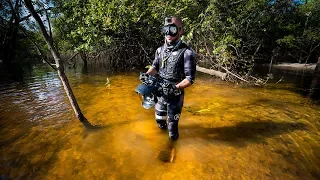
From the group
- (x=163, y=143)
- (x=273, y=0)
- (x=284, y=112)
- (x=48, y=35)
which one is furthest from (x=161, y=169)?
(x=273, y=0)

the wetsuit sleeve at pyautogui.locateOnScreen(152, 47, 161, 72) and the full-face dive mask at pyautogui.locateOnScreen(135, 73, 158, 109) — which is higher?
the wetsuit sleeve at pyautogui.locateOnScreen(152, 47, 161, 72)

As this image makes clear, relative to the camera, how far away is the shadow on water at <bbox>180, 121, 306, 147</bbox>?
4520 millimetres

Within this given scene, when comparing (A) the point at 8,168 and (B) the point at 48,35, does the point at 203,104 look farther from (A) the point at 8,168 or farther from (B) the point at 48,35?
(A) the point at 8,168

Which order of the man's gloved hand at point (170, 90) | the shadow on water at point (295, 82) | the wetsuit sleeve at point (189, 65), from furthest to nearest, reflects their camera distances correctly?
the shadow on water at point (295, 82) < the man's gloved hand at point (170, 90) < the wetsuit sleeve at point (189, 65)

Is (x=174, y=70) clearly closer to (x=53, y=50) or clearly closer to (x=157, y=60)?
(x=157, y=60)

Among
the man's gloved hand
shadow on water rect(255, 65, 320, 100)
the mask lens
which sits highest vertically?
the mask lens

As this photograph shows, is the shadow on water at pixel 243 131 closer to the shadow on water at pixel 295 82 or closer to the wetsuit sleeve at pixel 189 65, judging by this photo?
the wetsuit sleeve at pixel 189 65

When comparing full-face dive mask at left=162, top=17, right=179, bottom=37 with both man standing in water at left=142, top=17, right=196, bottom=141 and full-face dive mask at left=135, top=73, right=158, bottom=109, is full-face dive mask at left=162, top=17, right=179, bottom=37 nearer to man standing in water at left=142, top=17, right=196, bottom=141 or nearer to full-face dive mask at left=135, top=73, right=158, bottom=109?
man standing in water at left=142, top=17, right=196, bottom=141

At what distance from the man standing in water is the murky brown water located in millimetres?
858

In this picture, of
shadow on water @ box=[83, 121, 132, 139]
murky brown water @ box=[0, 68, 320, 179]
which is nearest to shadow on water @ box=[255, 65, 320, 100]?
murky brown water @ box=[0, 68, 320, 179]

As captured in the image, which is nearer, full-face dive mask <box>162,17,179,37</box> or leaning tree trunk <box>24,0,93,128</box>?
full-face dive mask <box>162,17,179,37</box>

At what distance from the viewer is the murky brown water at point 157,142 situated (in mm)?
3324

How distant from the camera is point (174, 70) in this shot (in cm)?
376

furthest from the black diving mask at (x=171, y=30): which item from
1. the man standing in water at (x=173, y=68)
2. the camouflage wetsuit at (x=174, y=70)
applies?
the camouflage wetsuit at (x=174, y=70)
